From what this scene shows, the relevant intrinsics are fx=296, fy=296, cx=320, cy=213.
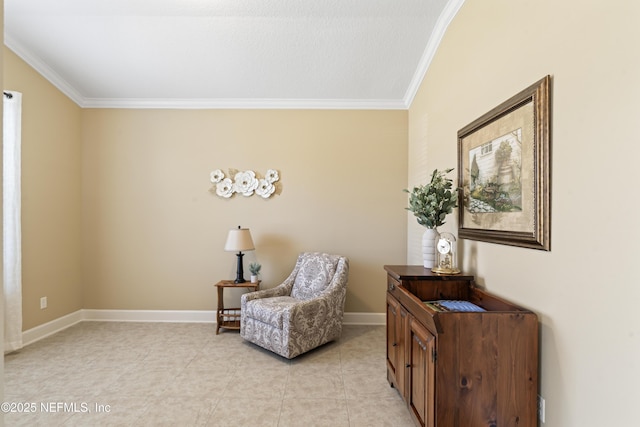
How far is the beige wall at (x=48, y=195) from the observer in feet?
10.2

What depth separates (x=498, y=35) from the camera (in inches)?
69.4

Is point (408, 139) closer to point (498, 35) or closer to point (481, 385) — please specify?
point (498, 35)

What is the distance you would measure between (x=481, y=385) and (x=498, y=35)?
1.94 m

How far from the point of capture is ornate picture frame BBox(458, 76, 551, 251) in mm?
1410

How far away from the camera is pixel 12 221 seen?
9.44 ft

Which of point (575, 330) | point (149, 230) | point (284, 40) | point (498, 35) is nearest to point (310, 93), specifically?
point (284, 40)

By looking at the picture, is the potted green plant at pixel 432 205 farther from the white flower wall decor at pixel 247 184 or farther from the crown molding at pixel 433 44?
the white flower wall decor at pixel 247 184

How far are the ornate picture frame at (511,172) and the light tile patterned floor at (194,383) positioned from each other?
1.43m

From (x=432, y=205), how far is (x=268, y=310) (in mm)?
1777

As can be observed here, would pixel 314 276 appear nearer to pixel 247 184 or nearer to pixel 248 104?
pixel 247 184

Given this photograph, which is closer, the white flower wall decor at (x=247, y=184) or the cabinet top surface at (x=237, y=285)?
the cabinet top surface at (x=237, y=285)

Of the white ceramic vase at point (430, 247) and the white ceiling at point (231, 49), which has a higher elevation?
the white ceiling at point (231, 49)

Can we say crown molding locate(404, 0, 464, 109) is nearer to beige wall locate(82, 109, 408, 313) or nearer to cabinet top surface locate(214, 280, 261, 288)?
beige wall locate(82, 109, 408, 313)

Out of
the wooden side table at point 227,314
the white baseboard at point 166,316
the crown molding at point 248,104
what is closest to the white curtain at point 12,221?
the white baseboard at point 166,316
